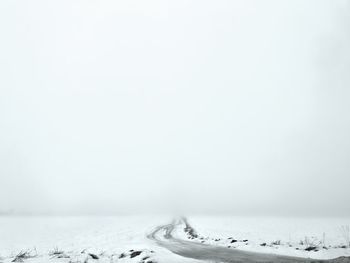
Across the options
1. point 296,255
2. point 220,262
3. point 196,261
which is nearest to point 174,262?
point 196,261

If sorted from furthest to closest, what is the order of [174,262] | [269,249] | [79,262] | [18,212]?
[18,212] → [269,249] → [79,262] → [174,262]

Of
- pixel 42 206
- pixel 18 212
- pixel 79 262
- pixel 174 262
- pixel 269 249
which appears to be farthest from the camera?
pixel 42 206

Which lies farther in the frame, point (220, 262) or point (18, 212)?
point (18, 212)

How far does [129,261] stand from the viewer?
1953cm

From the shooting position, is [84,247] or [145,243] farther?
[84,247]

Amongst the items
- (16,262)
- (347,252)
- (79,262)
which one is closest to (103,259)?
(79,262)

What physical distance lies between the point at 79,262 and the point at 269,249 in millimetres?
11884

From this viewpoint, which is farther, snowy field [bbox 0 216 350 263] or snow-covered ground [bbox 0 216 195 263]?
snowy field [bbox 0 216 350 263]

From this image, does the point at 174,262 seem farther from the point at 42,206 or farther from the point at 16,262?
the point at 42,206

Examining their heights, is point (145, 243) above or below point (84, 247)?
above

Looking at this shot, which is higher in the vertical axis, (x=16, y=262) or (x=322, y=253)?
(x=322, y=253)

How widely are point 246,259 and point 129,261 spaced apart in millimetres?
6265

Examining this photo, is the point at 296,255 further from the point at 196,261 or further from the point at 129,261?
the point at 129,261

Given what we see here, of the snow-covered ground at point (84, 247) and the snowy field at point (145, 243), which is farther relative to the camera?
the snowy field at point (145, 243)
